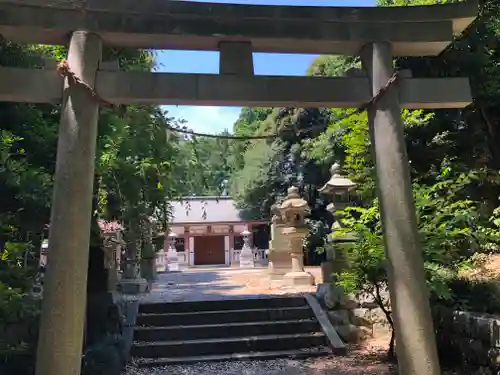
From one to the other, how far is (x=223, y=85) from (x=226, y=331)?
4.74 meters

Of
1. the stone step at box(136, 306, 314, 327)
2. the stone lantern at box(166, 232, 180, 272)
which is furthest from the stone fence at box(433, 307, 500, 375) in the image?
the stone lantern at box(166, 232, 180, 272)

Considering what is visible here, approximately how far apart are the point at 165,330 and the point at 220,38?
5077mm

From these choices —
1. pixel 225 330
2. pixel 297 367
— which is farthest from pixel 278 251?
pixel 297 367

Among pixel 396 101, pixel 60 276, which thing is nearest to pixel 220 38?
pixel 396 101

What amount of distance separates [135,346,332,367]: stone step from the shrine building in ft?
67.2

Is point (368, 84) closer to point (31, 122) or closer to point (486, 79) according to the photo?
point (31, 122)

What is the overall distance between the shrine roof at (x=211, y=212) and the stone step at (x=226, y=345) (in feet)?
70.4

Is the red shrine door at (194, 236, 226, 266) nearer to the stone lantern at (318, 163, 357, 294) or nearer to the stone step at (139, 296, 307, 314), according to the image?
the stone lantern at (318, 163, 357, 294)

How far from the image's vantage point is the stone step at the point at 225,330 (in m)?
7.23

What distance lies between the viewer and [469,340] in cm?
495

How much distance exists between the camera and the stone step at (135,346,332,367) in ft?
21.2

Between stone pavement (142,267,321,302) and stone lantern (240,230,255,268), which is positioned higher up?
stone lantern (240,230,255,268)

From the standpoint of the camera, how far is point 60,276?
342 cm

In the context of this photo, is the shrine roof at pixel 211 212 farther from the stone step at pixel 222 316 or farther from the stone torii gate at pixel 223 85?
the stone torii gate at pixel 223 85
